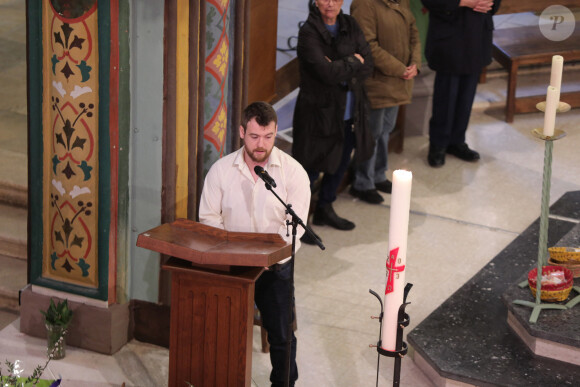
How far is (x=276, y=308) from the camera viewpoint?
461cm

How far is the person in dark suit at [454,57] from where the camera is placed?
24.1 ft

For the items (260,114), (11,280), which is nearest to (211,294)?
(260,114)

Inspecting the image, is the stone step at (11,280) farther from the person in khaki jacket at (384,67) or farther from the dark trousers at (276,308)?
the person in khaki jacket at (384,67)

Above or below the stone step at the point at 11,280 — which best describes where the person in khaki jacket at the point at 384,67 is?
above

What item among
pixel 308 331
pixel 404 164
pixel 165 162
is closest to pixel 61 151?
pixel 165 162

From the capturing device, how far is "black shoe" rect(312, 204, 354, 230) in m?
6.80

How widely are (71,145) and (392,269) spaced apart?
2586 millimetres

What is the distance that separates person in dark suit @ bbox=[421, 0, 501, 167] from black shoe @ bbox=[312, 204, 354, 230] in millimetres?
1325

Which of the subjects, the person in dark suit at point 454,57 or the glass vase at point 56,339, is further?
the person in dark suit at point 454,57

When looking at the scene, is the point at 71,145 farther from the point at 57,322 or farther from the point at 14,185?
the point at 14,185

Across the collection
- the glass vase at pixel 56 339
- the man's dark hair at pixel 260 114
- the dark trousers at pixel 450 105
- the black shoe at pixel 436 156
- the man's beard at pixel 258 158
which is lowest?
the glass vase at pixel 56 339

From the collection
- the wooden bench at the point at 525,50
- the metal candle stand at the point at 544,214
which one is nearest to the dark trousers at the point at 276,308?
the metal candle stand at the point at 544,214

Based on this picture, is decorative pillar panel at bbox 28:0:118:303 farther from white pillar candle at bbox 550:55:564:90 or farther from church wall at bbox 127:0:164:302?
white pillar candle at bbox 550:55:564:90

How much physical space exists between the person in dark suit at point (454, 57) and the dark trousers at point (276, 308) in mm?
3318
